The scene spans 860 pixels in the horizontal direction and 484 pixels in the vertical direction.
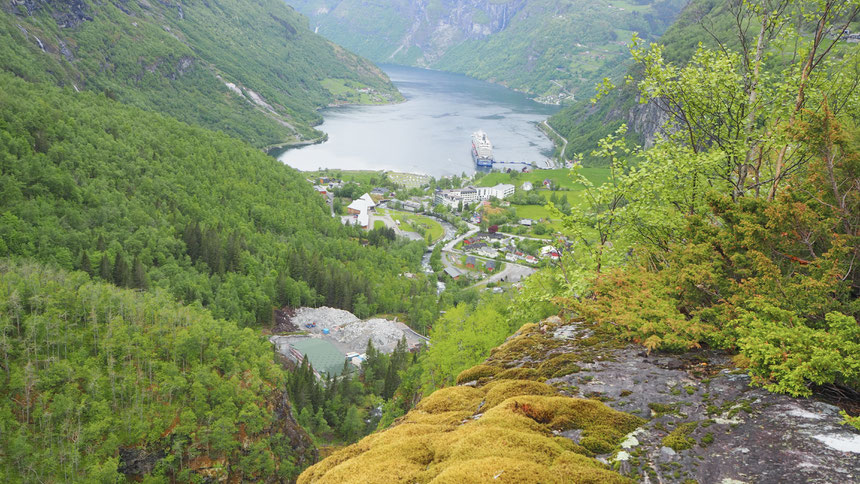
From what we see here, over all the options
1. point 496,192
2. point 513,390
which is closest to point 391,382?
point 513,390

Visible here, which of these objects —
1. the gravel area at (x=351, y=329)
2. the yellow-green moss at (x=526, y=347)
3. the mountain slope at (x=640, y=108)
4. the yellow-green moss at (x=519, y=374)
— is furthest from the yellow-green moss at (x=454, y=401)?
the mountain slope at (x=640, y=108)

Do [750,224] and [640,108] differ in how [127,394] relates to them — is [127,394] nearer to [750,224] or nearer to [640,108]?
[750,224]

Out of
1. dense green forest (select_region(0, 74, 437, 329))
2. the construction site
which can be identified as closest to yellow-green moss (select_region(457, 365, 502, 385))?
the construction site

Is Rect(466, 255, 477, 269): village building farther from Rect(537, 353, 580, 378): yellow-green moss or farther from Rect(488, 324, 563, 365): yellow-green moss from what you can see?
Rect(537, 353, 580, 378): yellow-green moss

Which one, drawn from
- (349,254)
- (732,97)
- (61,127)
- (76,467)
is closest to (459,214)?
(349,254)

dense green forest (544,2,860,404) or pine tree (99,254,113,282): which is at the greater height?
dense green forest (544,2,860,404)

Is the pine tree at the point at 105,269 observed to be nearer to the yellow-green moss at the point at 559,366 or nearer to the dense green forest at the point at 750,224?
the dense green forest at the point at 750,224
